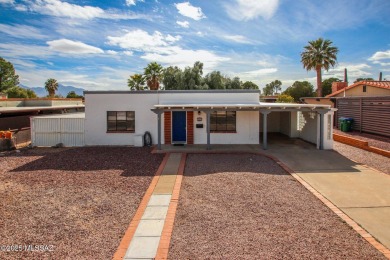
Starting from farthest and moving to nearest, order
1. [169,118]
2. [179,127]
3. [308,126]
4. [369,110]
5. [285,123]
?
[285,123], [369,110], [308,126], [179,127], [169,118]

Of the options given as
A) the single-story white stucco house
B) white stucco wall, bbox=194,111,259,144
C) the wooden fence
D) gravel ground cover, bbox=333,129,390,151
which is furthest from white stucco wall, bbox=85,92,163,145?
the wooden fence

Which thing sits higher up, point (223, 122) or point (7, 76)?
point (7, 76)

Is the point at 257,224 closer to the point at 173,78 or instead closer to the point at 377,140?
the point at 377,140

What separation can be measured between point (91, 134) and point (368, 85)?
27549 mm

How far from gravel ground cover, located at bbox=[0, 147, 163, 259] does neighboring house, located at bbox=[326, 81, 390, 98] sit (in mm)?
23905

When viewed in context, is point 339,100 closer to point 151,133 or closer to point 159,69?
point 151,133

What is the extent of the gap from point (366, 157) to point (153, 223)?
11607mm

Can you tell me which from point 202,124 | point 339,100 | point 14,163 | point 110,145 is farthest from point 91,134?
point 339,100

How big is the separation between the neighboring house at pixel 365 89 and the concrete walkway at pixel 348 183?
16.4 meters

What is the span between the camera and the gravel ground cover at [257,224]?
17.1 feet

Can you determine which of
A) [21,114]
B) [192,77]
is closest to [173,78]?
[192,77]

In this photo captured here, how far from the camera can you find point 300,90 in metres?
57.6

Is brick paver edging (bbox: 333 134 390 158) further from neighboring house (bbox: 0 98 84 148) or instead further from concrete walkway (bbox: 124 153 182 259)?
neighboring house (bbox: 0 98 84 148)

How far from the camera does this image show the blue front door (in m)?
16.9
